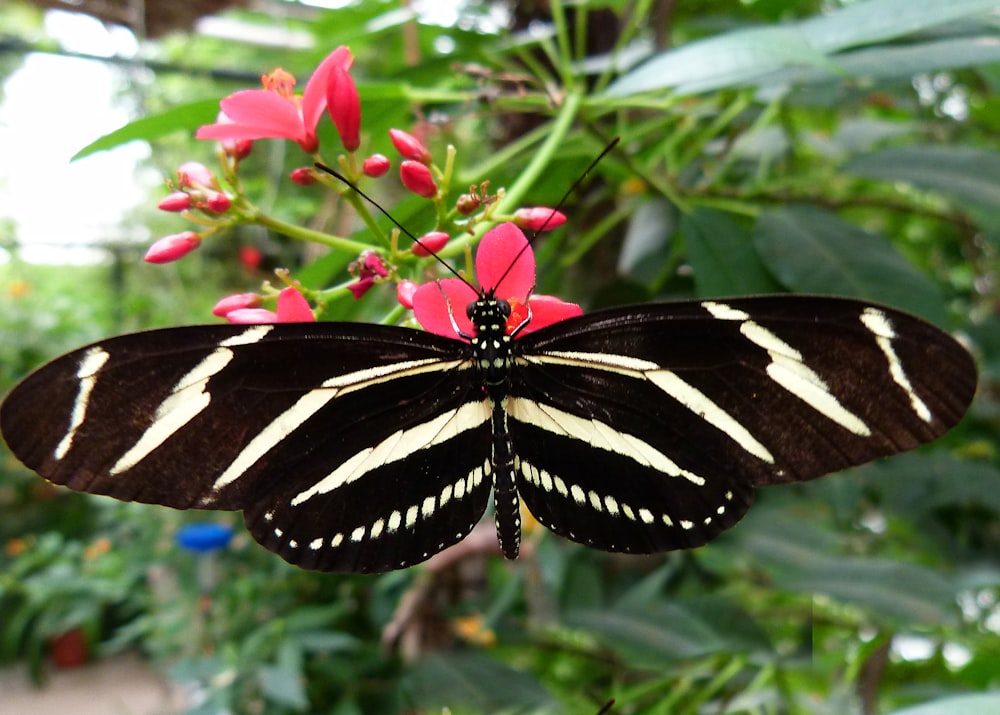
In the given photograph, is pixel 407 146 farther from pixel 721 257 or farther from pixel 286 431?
pixel 721 257

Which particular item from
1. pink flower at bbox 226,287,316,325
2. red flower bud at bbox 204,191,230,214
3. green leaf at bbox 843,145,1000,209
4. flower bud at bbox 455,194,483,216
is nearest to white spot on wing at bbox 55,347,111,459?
pink flower at bbox 226,287,316,325

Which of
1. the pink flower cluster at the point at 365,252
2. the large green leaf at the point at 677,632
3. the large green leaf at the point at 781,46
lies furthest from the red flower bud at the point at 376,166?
the large green leaf at the point at 677,632

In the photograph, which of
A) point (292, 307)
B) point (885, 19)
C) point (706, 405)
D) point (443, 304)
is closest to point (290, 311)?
point (292, 307)

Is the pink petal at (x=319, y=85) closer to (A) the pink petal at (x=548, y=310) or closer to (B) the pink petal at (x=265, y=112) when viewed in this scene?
(B) the pink petal at (x=265, y=112)

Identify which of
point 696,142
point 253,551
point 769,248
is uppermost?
point 696,142

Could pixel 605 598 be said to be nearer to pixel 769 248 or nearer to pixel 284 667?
pixel 284 667

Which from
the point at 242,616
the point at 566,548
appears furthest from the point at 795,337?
the point at 242,616

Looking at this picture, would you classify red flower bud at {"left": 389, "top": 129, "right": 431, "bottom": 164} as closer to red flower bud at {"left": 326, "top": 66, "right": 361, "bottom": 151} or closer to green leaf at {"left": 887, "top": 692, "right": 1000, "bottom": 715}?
red flower bud at {"left": 326, "top": 66, "right": 361, "bottom": 151}

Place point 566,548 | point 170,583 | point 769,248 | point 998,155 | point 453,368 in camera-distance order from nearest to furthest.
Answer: point 453,368 < point 769,248 < point 998,155 < point 566,548 < point 170,583
